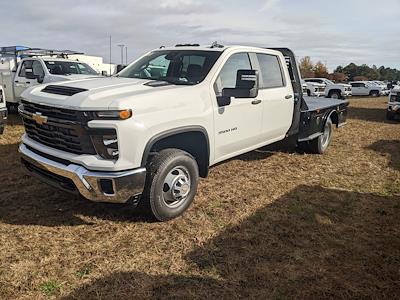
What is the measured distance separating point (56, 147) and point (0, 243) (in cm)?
105

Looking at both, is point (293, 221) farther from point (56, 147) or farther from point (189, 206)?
point (56, 147)

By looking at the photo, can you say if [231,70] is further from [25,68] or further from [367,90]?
[367,90]

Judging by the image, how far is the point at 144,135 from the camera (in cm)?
358

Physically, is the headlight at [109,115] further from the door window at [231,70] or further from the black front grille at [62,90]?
the door window at [231,70]

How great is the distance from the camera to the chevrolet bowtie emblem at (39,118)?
3.80 metres

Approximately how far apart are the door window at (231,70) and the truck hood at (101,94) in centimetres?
56

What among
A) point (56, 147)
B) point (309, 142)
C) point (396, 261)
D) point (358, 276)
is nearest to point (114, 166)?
point (56, 147)

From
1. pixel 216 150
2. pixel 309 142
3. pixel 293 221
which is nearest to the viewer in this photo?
pixel 293 221

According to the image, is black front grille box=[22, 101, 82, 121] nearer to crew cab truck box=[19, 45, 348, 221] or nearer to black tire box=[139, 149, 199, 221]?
crew cab truck box=[19, 45, 348, 221]

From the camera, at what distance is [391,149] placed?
8.39 meters

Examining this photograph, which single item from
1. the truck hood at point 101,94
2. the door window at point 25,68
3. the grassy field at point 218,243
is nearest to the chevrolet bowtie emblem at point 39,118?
the truck hood at point 101,94

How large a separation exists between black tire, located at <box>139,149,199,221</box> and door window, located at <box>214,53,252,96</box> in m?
1.00

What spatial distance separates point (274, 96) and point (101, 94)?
2.88m

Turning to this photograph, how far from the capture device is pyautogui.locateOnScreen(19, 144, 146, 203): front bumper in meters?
3.47
